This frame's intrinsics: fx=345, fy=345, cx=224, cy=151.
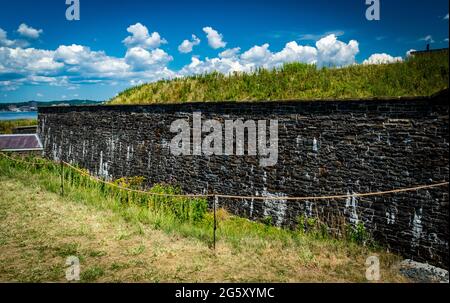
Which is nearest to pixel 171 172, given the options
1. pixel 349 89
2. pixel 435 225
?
pixel 349 89

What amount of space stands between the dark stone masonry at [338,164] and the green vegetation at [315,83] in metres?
0.87

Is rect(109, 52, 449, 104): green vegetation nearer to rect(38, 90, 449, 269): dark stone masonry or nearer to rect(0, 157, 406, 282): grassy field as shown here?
rect(38, 90, 449, 269): dark stone masonry

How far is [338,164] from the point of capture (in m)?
8.69

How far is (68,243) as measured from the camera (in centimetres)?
767

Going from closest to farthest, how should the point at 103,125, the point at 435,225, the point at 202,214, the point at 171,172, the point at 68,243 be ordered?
the point at 435,225 < the point at 68,243 < the point at 202,214 < the point at 171,172 < the point at 103,125

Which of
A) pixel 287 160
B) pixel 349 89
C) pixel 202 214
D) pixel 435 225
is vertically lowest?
pixel 202 214

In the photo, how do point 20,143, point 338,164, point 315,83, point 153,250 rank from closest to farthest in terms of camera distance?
point 153,250, point 338,164, point 315,83, point 20,143

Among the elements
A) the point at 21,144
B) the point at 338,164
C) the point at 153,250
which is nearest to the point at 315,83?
the point at 338,164

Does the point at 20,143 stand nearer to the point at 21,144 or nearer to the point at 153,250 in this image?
the point at 21,144

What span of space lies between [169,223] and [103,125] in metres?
8.47

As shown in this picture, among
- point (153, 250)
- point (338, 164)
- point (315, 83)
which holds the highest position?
point (315, 83)

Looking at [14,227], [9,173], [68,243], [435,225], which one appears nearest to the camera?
[435,225]

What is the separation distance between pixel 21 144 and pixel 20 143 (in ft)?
0.26

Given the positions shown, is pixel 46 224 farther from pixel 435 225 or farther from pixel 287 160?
pixel 435 225
